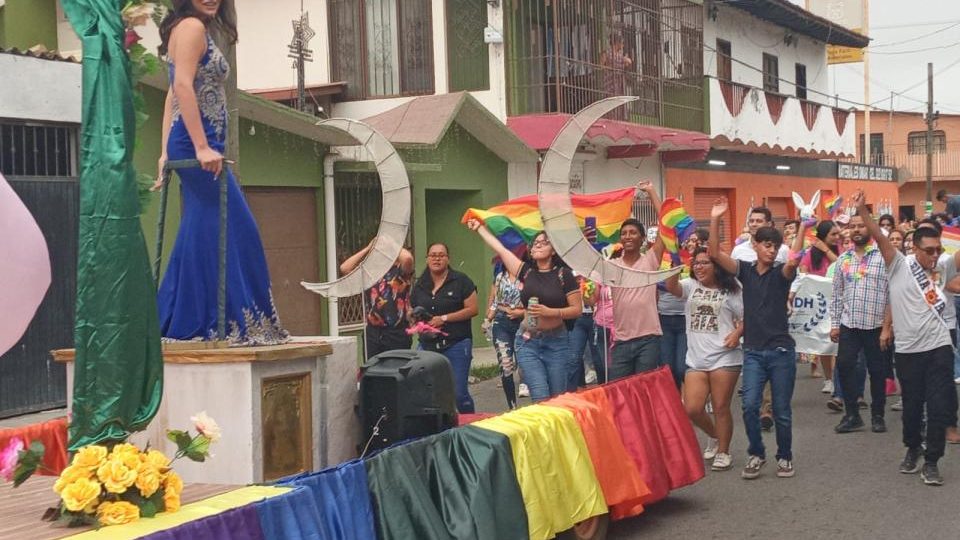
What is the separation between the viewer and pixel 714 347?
8.88 meters

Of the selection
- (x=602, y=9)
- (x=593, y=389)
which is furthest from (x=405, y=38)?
(x=593, y=389)

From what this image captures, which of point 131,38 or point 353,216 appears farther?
point 353,216

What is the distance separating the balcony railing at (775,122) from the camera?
24797 mm

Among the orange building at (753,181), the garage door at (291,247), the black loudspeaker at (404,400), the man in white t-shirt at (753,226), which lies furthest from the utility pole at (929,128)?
the black loudspeaker at (404,400)

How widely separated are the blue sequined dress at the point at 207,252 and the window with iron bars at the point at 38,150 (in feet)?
18.7

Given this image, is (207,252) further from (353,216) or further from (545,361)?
(353,216)

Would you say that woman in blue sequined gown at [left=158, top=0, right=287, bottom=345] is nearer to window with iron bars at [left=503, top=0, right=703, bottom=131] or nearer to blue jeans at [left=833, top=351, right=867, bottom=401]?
blue jeans at [left=833, top=351, right=867, bottom=401]

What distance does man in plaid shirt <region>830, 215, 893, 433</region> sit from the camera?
10336 mm

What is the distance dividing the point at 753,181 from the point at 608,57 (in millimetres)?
9272

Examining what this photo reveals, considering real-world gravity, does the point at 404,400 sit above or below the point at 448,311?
below

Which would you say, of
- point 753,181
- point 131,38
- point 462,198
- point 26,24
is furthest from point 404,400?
point 753,181

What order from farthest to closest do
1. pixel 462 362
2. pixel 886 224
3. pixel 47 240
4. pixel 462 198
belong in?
pixel 462 198
pixel 886 224
pixel 47 240
pixel 462 362

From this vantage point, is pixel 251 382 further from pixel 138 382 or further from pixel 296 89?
pixel 296 89

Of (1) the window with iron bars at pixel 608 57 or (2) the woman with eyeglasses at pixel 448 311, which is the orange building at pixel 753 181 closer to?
(1) the window with iron bars at pixel 608 57
